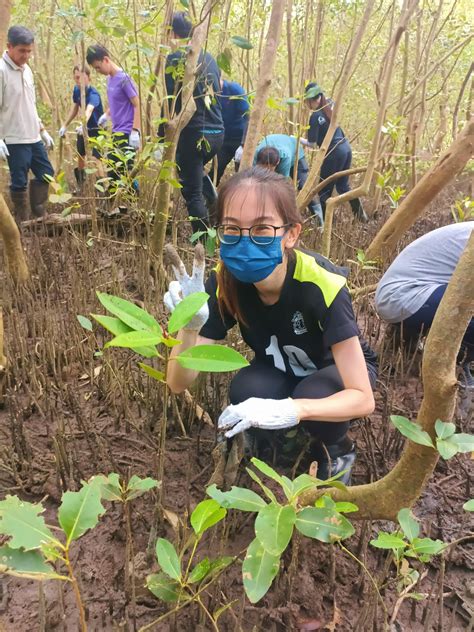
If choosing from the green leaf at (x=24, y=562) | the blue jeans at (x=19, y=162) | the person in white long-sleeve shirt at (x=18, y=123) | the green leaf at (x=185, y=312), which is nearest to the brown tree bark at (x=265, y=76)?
the green leaf at (x=185, y=312)

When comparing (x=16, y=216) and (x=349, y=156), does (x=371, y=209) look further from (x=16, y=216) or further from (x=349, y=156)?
(x=16, y=216)

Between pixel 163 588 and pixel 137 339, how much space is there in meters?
0.49

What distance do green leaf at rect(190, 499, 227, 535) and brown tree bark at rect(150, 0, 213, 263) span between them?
5.95 ft

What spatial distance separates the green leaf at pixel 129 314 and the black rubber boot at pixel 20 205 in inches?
140

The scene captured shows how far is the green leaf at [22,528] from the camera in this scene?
2.39ft

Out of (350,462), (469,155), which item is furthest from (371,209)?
(350,462)

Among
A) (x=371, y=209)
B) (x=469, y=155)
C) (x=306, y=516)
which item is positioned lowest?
(x=371, y=209)

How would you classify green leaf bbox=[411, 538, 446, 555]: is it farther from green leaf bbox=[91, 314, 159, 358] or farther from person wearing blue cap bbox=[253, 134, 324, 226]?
person wearing blue cap bbox=[253, 134, 324, 226]

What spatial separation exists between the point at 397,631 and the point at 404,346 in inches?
51.2

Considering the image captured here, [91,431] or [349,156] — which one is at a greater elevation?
[349,156]

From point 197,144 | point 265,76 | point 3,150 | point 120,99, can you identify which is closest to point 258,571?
point 265,76

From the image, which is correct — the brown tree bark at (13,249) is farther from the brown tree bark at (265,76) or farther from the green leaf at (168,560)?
the green leaf at (168,560)

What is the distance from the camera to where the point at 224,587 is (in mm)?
1127

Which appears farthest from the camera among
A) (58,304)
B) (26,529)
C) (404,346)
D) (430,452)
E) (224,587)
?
(58,304)
